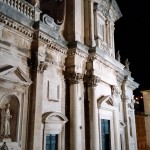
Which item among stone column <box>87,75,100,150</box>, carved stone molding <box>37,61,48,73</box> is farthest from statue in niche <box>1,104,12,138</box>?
stone column <box>87,75,100,150</box>

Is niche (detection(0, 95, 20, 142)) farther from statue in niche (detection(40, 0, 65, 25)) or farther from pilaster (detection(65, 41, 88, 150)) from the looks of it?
statue in niche (detection(40, 0, 65, 25))

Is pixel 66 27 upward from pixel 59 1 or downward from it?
downward

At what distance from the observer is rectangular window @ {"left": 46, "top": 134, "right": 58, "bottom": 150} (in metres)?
9.42

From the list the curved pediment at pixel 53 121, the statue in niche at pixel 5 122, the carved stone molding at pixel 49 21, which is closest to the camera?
the statue in niche at pixel 5 122

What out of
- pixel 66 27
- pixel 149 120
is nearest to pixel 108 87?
pixel 66 27

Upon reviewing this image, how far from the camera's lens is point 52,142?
9633 millimetres

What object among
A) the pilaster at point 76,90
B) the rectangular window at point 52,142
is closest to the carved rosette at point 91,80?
the pilaster at point 76,90

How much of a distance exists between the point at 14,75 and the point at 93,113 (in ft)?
16.2

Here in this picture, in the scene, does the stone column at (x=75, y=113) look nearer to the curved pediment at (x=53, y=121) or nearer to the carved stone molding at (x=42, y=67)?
the curved pediment at (x=53, y=121)

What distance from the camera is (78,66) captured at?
11195 millimetres

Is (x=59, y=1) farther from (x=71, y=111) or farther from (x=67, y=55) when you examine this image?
(x=71, y=111)

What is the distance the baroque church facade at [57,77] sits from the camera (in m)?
8.07

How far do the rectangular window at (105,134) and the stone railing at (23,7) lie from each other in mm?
7099

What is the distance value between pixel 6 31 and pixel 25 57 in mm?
1268
